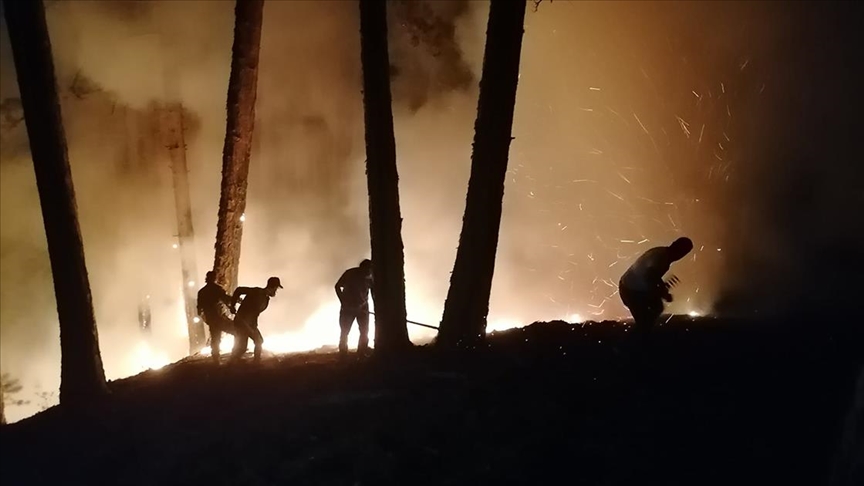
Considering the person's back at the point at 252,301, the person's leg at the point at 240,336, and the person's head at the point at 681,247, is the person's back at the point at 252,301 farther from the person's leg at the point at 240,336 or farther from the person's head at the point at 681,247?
the person's head at the point at 681,247

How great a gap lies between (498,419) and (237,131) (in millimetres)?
8568

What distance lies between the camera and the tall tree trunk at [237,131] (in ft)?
41.7

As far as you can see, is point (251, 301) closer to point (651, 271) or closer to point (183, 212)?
point (651, 271)

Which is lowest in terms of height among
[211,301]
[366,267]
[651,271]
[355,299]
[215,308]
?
[651,271]

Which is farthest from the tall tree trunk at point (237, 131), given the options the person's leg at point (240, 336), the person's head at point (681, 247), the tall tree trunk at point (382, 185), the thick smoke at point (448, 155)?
the person's head at point (681, 247)

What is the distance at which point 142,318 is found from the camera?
2198 cm

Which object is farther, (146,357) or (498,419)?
(146,357)

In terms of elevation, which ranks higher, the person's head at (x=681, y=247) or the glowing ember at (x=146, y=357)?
the glowing ember at (x=146, y=357)

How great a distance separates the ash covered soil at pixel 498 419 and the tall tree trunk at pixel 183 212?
351 inches

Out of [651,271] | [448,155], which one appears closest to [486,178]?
[651,271]

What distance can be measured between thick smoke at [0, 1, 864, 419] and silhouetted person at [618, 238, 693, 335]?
5.26 meters

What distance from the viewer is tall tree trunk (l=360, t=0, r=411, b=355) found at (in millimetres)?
9320

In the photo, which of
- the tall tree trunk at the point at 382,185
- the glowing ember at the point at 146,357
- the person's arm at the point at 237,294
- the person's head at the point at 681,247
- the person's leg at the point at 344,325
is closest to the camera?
the person's head at the point at 681,247

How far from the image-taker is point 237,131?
1326 cm
